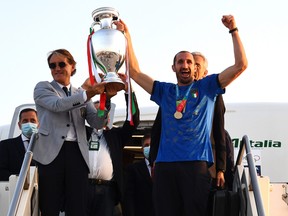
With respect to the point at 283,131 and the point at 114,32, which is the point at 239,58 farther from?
the point at 283,131

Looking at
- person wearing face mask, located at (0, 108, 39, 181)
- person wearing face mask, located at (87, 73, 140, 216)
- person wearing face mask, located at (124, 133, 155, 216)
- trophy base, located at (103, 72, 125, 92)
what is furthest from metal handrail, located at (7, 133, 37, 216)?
person wearing face mask, located at (124, 133, 155, 216)

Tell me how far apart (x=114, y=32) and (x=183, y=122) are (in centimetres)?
103

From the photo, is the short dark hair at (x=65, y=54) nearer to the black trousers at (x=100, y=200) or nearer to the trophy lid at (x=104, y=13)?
the trophy lid at (x=104, y=13)

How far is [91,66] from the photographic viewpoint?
6.03m

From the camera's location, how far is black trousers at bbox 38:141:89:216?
5988 mm

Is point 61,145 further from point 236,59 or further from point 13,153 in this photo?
point 236,59

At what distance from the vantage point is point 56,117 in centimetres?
620

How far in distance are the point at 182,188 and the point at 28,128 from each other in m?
2.27

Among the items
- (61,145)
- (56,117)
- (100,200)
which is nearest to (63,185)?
(61,145)

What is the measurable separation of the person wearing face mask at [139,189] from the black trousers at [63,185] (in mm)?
1642

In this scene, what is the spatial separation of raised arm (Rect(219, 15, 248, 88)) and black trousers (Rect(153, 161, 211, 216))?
79 cm

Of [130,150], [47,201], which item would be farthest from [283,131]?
[47,201]

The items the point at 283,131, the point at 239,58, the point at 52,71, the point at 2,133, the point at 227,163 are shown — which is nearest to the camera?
the point at 239,58

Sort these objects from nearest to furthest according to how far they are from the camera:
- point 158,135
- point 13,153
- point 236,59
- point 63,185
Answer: point 236,59 → point 63,185 → point 158,135 → point 13,153
